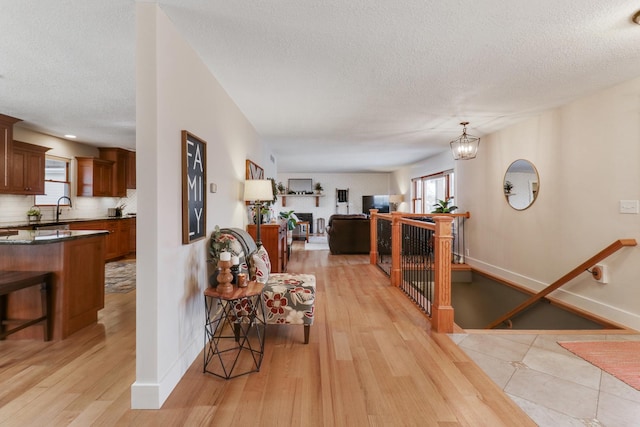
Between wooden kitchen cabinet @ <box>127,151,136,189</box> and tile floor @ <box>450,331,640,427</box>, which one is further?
wooden kitchen cabinet @ <box>127,151,136,189</box>

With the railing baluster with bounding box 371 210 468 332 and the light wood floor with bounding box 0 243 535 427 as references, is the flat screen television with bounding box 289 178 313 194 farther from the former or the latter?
the light wood floor with bounding box 0 243 535 427

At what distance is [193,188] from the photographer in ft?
7.41

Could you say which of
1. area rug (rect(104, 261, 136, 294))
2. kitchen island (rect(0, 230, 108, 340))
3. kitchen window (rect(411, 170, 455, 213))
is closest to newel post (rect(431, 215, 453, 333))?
kitchen island (rect(0, 230, 108, 340))

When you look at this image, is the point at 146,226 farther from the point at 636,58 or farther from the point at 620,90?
the point at 620,90

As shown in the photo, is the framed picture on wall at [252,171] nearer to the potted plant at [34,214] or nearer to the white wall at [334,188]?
the potted plant at [34,214]

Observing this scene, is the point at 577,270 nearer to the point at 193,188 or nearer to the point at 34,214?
the point at 193,188

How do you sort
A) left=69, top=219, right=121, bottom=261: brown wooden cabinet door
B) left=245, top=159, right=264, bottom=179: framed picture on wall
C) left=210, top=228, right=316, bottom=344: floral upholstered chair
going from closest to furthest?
left=210, top=228, right=316, bottom=344: floral upholstered chair
left=245, top=159, right=264, bottom=179: framed picture on wall
left=69, top=219, right=121, bottom=261: brown wooden cabinet door

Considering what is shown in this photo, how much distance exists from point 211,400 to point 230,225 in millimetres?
1888

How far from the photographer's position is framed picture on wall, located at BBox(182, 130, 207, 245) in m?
2.11

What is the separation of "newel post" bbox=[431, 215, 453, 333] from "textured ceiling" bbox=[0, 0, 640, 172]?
1.44m

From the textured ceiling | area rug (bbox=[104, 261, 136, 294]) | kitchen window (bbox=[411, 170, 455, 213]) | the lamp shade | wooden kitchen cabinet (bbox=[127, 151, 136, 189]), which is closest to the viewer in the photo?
the textured ceiling

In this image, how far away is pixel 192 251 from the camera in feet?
7.60

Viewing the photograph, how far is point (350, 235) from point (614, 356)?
505 cm

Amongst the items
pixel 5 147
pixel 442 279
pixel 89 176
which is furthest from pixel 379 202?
pixel 5 147
